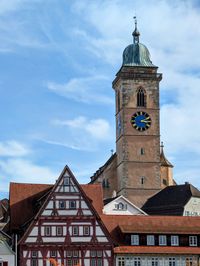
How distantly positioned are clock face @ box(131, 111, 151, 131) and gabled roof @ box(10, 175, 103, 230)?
131 feet

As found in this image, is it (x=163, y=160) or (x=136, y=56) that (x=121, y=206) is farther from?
(x=136, y=56)

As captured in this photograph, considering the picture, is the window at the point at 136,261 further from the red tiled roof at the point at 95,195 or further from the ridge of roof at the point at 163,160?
the ridge of roof at the point at 163,160

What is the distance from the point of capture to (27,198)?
94.4m

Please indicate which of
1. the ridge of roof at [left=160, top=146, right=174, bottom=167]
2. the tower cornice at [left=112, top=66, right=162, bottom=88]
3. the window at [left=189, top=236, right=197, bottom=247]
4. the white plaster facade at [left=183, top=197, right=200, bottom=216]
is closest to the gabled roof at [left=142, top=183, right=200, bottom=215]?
the white plaster facade at [left=183, top=197, right=200, bottom=216]

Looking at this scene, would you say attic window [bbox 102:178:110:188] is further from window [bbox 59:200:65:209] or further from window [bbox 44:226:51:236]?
window [bbox 44:226:51:236]

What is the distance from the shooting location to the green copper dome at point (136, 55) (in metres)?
A: 139

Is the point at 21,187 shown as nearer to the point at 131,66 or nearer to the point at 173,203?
the point at 173,203

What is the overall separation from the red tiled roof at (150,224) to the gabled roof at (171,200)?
2557 centimetres

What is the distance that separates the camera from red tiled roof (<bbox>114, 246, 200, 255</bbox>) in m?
88.6

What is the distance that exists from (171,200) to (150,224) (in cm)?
3166

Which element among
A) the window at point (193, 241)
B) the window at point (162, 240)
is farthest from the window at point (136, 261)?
the window at point (193, 241)

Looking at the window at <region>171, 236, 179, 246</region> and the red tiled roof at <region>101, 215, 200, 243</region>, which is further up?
the red tiled roof at <region>101, 215, 200, 243</region>

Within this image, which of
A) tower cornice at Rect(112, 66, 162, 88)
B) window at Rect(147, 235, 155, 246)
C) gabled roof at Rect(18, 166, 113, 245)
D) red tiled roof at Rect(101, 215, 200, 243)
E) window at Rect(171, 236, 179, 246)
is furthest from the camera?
tower cornice at Rect(112, 66, 162, 88)

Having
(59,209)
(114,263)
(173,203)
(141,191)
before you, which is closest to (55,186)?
(59,209)
